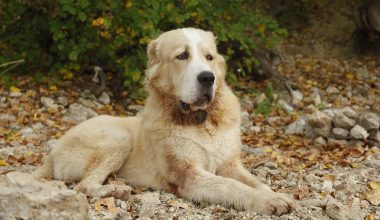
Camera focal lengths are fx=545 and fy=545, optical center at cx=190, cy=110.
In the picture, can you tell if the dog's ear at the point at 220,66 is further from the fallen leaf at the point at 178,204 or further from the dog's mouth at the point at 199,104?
the fallen leaf at the point at 178,204

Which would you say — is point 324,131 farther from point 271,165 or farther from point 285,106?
point 285,106

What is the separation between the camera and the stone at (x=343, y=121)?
20.8 feet

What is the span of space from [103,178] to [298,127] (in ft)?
10.6

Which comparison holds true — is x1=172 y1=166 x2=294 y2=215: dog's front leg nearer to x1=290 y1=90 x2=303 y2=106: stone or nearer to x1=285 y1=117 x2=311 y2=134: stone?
x1=285 y1=117 x2=311 y2=134: stone

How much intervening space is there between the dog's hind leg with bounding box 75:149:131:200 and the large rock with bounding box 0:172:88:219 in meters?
0.90

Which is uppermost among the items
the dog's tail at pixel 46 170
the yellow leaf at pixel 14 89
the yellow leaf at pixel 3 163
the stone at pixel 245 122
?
the dog's tail at pixel 46 170

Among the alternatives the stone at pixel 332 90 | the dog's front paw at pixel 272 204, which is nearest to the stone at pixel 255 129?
Answer: the stone at pixel 332 90

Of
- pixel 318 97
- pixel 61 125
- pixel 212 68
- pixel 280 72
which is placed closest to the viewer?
pixel 212 68

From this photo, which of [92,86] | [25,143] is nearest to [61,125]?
[25,143]

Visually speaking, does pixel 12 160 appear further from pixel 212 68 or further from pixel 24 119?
pixel 212 68

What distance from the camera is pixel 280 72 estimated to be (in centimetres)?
1016

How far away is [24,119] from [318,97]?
463 centimetres

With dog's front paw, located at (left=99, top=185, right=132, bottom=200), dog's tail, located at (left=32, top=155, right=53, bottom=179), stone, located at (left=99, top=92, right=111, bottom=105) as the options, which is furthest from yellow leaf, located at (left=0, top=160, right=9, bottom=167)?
stone, located at (left=99, top=92, right=111, bottom=105)

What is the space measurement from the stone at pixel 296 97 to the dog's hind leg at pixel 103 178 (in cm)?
469
